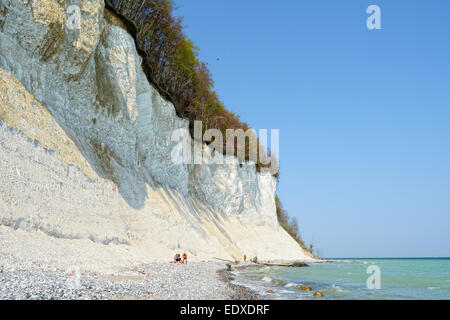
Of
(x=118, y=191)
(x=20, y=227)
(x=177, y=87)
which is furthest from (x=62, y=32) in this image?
(x=177, y=87)

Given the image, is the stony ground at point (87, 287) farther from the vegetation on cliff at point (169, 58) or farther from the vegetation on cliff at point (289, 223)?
the vegetation on cliff at point (289, 223)

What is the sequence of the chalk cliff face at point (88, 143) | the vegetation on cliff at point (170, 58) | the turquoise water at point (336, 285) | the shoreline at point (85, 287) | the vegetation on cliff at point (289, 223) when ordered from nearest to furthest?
the shoreline at point (85, 287)
the chalk cliff face at point (88, 143)
the turquoise water at point (336, 285)
the vegetation on cliff at point (170, 58)
the vegetation on cliff at point (289, 223)

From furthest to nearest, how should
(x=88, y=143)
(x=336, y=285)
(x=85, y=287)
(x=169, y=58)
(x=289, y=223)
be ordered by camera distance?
(x=289, y=223) < (x=169, y=58) < (x=88, y=143) < (x=336, y=285) < (x=85, y=287)

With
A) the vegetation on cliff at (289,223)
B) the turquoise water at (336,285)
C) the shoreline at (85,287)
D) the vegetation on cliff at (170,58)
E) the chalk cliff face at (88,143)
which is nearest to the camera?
the shoreline at (85,287)

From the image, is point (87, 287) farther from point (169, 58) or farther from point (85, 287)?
point (169, 58)

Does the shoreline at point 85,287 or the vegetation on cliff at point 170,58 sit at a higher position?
the vegetation on cliff at point 170,58

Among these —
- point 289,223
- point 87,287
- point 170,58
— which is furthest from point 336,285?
point 289,223

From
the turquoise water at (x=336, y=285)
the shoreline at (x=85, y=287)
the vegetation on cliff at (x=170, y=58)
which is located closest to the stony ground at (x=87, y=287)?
the shoreline at (x=85, y=287)

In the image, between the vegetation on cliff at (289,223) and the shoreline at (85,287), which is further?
the vegetation on cliff at (289,223)

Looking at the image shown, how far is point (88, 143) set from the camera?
16.7 m

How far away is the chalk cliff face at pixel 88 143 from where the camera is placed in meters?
12.0
